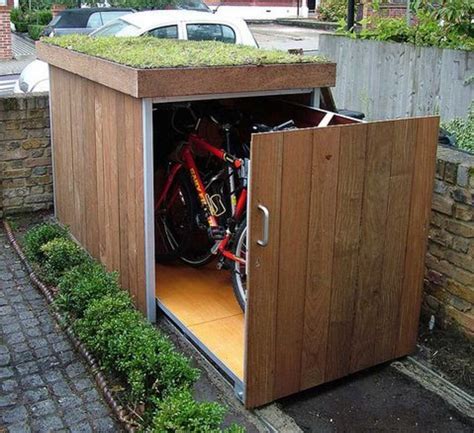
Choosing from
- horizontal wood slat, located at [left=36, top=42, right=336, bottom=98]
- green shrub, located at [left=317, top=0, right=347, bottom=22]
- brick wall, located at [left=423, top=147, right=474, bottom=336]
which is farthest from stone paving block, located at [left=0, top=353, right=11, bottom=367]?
green shrub, located at [left=317, top=0, right=347, bottom=22]

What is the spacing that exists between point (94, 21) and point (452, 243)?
14.3m

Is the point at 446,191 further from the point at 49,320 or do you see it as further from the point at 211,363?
the point at 49,320

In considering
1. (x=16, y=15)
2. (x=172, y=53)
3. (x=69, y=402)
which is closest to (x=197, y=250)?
(x=172, y=53)

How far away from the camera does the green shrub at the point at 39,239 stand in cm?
555

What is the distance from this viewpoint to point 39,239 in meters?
5.63

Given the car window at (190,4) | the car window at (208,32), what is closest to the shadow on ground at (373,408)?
the car window at (208,32)

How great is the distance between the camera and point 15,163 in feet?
21.7

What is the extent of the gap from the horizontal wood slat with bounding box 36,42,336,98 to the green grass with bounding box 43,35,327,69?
0.06 metres

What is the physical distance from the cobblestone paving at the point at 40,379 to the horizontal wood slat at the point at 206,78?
62.4 inches

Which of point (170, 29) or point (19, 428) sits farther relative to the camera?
point (170, 29)

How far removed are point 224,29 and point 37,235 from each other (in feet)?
18.8

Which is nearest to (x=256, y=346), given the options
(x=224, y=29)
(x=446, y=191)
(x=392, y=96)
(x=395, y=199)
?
(x=395, y=199)

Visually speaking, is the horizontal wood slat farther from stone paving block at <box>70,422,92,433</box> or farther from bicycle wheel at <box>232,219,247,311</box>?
stone paving block at <box>70,422,92,433</box>

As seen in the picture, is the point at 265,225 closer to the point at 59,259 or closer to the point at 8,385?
the point at 8,385
